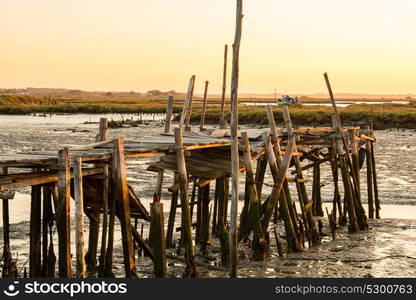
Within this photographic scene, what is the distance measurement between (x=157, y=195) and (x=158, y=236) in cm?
269

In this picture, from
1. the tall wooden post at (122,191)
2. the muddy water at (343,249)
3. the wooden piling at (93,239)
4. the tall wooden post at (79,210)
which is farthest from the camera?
the muddy water at (343,249)

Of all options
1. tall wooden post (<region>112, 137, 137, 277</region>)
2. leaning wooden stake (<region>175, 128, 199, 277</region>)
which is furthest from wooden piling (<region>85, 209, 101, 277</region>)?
leaning wooden stake (<region>175, 128, 199, 277</region>)

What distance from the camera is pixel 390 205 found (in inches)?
811

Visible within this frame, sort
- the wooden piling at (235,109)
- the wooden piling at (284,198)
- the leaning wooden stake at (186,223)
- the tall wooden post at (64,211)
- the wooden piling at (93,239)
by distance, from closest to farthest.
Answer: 1. the tall wooden post at (64,211)
2. the wooden piling at (235,109)
3. the leaning wooden stake at (186,223)
4. the wooden piling at (93,239)
5. the wooden piling at (284,198)

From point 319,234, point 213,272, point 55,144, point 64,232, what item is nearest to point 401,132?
point 55,144

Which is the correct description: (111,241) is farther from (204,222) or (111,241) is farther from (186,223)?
(204,222)

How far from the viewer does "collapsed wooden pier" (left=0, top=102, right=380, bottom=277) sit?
387 inches

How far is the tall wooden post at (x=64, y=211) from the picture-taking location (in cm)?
961

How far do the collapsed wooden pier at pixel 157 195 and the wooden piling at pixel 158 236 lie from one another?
0.6 inches

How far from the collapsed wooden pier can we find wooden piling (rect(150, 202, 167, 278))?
15 mm

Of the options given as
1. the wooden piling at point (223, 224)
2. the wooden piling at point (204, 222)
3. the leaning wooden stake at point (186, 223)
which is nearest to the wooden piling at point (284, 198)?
the wooden piling at point (223, 224)

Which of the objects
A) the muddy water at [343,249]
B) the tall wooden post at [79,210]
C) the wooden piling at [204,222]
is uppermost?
the tall wooden post at [79,210]

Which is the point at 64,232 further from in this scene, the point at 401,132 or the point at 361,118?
the point at 361,118

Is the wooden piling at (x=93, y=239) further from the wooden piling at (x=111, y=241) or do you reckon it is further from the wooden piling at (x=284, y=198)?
the wooden piling at (x=284, y=198)
